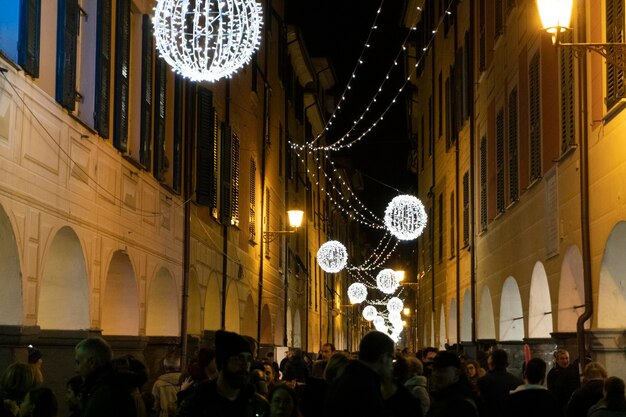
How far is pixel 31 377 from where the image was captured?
8.18 m

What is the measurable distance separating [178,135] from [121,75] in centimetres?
433

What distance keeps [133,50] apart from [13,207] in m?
6.27

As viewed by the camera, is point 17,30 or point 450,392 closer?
point 450,392

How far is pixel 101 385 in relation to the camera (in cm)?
660

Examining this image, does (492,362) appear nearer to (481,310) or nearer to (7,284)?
(7,284)

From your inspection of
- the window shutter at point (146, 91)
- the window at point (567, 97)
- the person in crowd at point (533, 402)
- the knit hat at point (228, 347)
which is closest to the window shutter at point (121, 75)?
the window shutter at point (146, 91)

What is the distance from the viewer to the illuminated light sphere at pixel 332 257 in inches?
1414

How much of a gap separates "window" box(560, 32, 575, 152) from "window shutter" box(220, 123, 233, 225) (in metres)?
9.74

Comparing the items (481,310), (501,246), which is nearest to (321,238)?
(481,310)

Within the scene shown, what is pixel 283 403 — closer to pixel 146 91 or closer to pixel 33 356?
pixel 33 356

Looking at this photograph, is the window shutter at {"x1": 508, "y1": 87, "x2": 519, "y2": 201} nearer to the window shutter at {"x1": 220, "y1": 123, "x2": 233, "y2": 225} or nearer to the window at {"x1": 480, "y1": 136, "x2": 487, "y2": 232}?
the window at {"x1": 480, "y1": 136, "x2": 487, "y2": 232}

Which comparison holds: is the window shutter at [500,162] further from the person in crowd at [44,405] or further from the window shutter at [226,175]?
the person in crowd at [44,405]

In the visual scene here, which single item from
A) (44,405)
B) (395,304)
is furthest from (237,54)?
(395,304)

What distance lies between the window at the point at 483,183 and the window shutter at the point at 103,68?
12.2 meters
